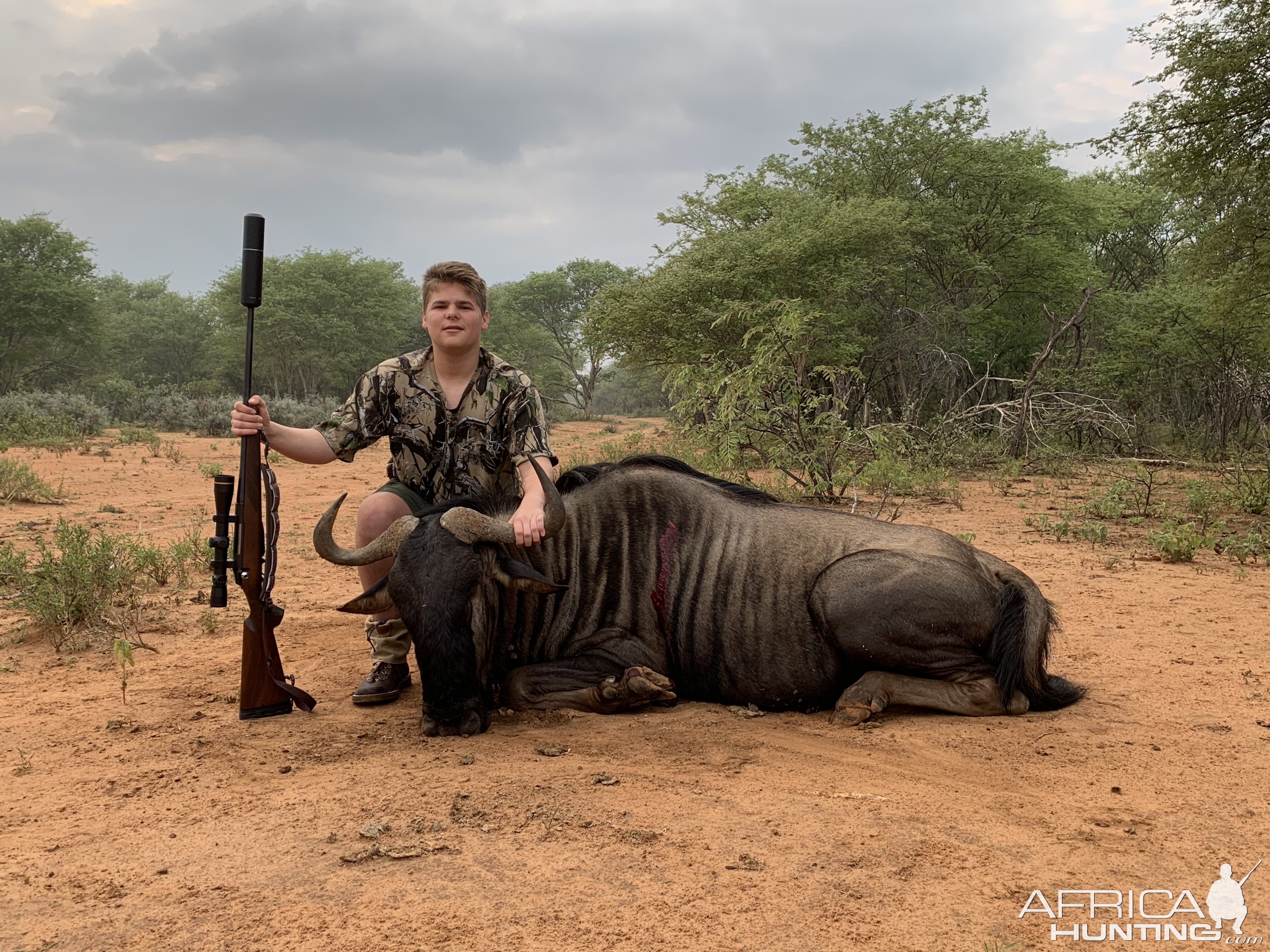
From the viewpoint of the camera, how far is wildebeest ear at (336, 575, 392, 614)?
11.8ft

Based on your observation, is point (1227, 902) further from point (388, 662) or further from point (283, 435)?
point (283, 435)

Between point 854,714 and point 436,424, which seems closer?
point 854,714

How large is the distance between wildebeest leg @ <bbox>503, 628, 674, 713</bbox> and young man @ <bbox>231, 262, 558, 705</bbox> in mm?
637

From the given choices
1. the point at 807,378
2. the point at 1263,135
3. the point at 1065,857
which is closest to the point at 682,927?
the point at 1065,857

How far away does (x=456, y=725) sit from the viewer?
3400 mm

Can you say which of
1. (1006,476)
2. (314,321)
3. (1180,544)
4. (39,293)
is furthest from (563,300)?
(1180,544)

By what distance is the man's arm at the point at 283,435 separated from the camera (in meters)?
3.65

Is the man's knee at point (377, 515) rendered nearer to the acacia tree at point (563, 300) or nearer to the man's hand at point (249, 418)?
the man's hand at point (249, 418)

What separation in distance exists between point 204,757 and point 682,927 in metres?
2.03

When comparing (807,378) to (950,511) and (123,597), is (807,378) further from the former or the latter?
(123,597)

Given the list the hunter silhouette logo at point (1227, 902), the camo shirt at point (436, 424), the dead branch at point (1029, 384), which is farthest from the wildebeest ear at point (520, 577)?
the dead branch at point (1029, 384)

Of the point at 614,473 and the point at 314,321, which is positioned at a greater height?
the point at 314,321

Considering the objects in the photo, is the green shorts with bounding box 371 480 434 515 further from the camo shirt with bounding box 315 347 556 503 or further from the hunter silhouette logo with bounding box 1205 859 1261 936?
the hunter silhouette logo with bounding box 1205 859 1261 936

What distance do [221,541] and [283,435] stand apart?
0.56 metres
